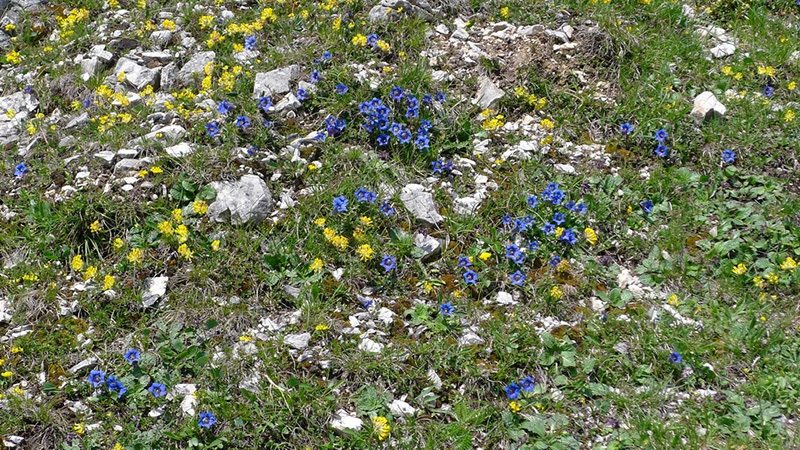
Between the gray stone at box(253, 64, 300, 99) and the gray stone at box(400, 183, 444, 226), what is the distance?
1.44 metres

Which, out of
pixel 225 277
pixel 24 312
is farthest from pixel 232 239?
pixel 24 312

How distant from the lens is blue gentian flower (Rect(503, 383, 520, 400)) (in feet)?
14.6

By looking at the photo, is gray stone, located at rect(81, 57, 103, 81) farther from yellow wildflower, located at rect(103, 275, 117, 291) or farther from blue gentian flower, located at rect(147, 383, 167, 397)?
blue gentian flower, located at rect(147, 383, 167, 397)

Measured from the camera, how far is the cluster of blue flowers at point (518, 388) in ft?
14.6

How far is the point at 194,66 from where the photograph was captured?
6523mm

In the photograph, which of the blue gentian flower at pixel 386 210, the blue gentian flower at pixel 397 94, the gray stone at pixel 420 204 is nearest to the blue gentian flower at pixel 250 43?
the blue gentian flower at pixel 397 94

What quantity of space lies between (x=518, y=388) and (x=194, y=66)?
13.1 feet

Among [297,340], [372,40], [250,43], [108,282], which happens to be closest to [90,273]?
[108,282]

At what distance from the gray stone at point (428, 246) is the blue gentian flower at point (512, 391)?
1169mm

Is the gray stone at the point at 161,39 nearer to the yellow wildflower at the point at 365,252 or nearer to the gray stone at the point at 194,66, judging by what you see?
the gray stone at the point at 194,66

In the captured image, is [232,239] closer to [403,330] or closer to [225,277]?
[225,277]

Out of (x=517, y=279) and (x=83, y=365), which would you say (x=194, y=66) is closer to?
(x=83, y=365)

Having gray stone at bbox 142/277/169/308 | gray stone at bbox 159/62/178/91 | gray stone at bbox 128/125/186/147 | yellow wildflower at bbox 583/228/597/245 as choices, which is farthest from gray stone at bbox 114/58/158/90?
yellow wildflower at bbox 583/228/597/245

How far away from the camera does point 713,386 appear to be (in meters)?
4.60
